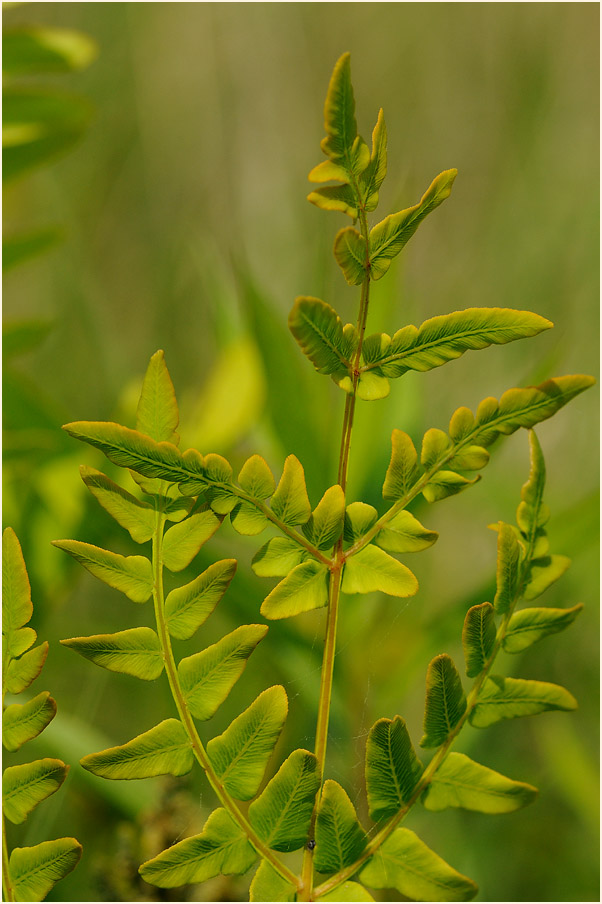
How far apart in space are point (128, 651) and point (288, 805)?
0.19 ft

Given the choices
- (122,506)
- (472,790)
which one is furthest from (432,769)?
(122,506)

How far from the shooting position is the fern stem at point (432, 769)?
201mm

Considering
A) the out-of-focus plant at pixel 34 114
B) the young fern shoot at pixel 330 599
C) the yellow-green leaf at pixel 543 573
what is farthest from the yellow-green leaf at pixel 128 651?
the out-of-focus plant at pixel 34 114

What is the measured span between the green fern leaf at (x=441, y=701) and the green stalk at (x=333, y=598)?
27mm

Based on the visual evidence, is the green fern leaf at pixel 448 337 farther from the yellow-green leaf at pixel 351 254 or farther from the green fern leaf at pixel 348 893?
the green fern leaf at pixel 348 893

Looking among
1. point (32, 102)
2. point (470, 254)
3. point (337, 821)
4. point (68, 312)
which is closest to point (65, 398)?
point (68, 312)

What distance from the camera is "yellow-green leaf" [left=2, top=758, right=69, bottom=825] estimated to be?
7.8 inches

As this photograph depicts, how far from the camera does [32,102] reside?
41cm

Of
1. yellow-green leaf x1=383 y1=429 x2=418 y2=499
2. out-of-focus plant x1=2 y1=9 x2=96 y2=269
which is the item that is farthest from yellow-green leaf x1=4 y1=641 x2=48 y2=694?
out-of-focus plant x1=2 y1=9 x2=96 y2=269

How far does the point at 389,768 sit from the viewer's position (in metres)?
0.20

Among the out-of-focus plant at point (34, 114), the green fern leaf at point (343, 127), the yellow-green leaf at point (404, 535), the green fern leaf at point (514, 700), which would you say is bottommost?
the green fern leaf at point (514, 700)

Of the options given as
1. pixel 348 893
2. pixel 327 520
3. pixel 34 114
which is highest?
pixel 34 114

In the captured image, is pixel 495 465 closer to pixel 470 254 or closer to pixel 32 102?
pixel 470 254

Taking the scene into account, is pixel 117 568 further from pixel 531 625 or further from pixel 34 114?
pixel 34 114
